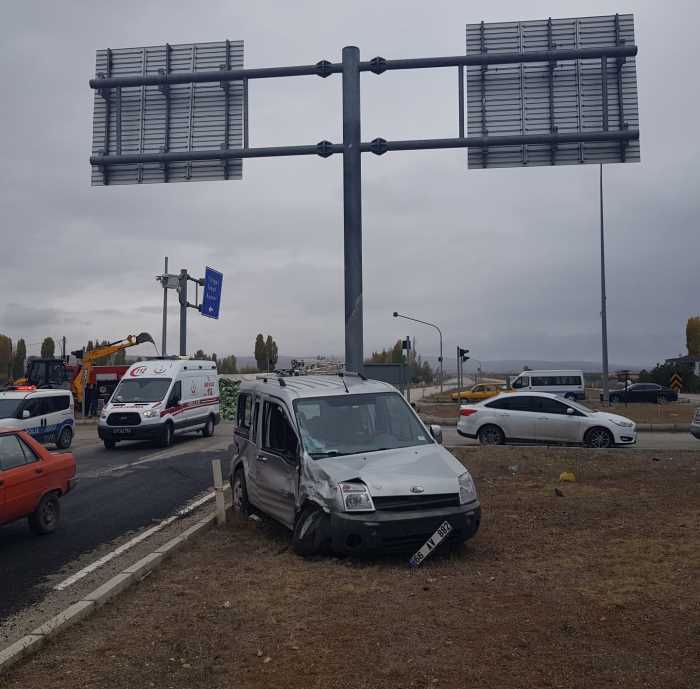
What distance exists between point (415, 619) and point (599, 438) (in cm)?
1380

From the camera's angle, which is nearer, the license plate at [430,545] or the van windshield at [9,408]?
the license plate at [430,545]

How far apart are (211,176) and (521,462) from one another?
8.12m

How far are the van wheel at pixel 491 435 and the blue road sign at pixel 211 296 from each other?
45.5ft

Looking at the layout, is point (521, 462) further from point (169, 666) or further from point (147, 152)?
point (169, 666)

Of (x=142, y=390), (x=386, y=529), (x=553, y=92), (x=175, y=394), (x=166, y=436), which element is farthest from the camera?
(x=175, y=394)

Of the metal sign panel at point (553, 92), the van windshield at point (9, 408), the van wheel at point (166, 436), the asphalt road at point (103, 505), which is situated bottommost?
the asphalt road at point (103, 505)

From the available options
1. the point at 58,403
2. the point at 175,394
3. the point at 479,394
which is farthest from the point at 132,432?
the point at 479,394

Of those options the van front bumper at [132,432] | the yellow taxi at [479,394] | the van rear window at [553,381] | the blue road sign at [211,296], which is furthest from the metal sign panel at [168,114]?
the van rear window at [553,381]

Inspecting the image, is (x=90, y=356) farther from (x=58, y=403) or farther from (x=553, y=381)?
(x=553, y=381)

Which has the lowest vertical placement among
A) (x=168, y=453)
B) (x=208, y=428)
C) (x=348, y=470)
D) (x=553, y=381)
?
(x=168, y=453)

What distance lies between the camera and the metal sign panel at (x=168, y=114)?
43.4 feet

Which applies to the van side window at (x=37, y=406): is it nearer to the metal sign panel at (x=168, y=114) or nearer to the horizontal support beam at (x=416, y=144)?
the metal sign panel at (x=168, y=114)

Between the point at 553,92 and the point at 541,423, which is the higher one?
the point at 553,92

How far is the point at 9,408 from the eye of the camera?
20.1 metres
